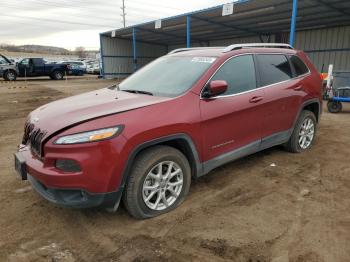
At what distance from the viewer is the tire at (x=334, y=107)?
9759 mm

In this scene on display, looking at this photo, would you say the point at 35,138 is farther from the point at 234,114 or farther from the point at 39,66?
the point at 39,66

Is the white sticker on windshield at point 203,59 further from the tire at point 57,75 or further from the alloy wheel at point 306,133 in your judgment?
the tire at point 57,75

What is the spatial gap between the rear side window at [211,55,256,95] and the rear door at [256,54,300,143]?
20 cm

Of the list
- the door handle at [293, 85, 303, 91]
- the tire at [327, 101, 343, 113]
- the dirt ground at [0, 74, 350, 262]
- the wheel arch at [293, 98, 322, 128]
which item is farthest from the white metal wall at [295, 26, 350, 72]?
the dirt ground at [0, 74, 350, 262]

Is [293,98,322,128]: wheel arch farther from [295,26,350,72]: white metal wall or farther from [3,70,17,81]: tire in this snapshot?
[3,70,17,81]: tire

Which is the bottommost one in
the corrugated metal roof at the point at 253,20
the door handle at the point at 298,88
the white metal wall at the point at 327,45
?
the door handle at the point at 298,88

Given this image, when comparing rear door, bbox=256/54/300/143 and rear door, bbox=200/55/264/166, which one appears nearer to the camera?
rear door, bbox=200/55/264/166

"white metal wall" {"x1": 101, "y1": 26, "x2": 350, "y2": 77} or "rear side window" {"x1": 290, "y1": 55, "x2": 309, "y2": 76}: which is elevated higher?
"white metal wall" {"x1": 101, "y1": 26, "x2": 350, "y2": 77}

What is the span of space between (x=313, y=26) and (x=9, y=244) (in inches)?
887

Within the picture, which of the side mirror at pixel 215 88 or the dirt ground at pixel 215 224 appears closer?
the dirt ground at pixel 215 224

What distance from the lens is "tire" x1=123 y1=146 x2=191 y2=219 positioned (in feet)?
10.2

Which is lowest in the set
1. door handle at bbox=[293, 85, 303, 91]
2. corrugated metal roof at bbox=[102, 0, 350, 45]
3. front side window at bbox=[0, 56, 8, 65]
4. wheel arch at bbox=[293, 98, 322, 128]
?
wheel arch at bbox=[293, 98, 322, 128]

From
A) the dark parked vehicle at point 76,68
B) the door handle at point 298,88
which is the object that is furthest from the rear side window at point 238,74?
the dark parked vehicle at point 76,68

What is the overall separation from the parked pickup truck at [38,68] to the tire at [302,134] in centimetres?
2485
